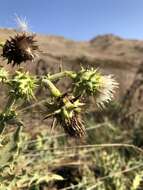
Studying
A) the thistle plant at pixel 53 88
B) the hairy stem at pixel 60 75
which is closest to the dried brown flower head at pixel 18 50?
the thistle plant at pixel 53 88

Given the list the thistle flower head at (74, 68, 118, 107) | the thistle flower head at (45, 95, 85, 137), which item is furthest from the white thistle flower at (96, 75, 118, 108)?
the thistle flower head at (45, 95, 85, 137)

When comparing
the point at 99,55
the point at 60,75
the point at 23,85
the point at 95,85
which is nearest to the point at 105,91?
the point at 95,85

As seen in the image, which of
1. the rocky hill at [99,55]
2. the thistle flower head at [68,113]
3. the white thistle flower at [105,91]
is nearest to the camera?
the thistle flower head at [68,113]

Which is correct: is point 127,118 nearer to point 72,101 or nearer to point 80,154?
point 80,154

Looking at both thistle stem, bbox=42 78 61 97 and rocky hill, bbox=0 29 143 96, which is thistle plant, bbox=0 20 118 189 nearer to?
thistle stem, bbox=42 78 61 97

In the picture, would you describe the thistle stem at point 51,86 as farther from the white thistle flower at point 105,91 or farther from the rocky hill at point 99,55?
the rocky hill at point 99,55

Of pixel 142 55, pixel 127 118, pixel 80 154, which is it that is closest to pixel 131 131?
pixel 127 118
